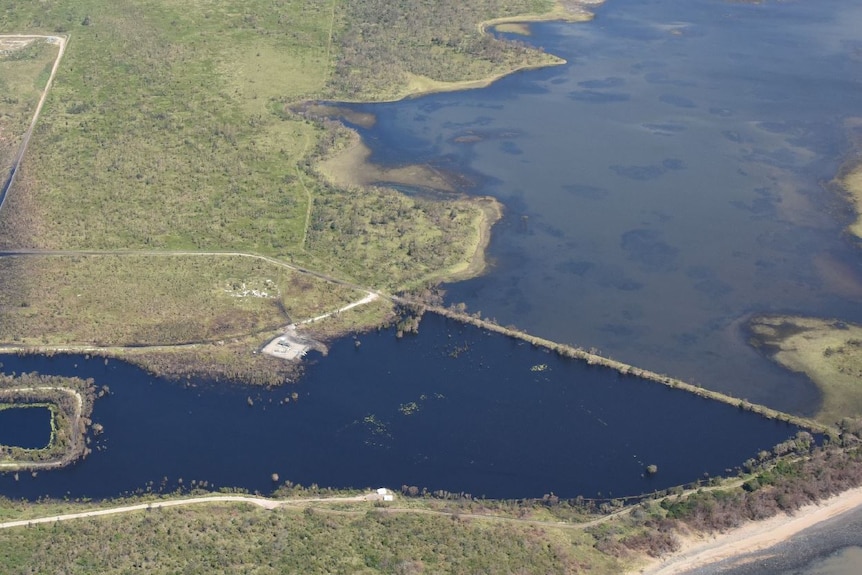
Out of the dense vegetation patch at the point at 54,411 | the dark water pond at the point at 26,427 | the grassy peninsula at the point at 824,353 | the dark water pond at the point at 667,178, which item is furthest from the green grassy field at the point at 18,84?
the grassy peninsula at the point at 824,353

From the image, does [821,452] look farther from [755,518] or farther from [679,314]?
[679,314]

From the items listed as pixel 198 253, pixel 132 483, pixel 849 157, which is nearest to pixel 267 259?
pixel 198 253

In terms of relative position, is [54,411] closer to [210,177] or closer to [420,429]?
[420,429]

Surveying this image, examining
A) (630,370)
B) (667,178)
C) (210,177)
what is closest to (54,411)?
(210,177)

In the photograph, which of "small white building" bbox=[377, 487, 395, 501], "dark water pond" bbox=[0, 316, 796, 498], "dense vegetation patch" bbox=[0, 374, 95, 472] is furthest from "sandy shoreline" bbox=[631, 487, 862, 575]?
"dense vegetation patch" bbox=[0, 374, 95, 472]

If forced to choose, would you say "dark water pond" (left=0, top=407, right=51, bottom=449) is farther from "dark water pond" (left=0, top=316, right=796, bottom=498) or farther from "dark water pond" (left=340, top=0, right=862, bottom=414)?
"dark water pond" (left=340, top=0, right=862, bottom=414)
